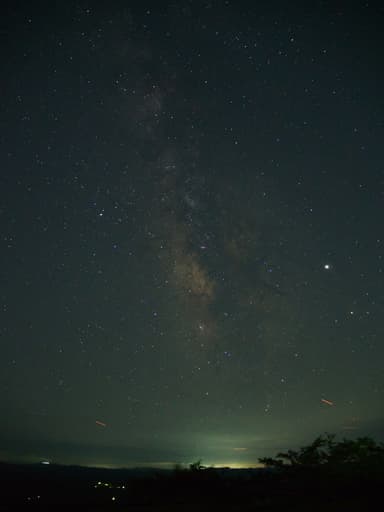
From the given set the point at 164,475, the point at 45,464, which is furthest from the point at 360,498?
the point at 45,464

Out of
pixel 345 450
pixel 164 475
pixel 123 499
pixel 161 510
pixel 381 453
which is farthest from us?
pixel 345 450

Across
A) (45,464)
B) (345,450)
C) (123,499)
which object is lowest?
(45,464)

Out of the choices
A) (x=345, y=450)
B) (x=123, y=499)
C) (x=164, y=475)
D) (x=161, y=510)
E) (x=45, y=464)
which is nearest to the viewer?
(x=161, y=510)

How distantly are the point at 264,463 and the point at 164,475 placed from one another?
13.5ft

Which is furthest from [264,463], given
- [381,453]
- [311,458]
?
[381,453]

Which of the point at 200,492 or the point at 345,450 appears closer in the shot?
the point at 200,492

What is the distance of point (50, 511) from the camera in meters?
5.27

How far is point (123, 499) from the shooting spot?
6.47 m

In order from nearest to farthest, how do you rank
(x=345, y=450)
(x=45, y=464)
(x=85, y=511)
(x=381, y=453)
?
(x=85, y=511) < (x=381, y=453) < (x=345, y=450) < (x=45, y=464)

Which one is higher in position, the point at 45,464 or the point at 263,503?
the point at 263,503

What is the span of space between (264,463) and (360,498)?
547 centimetres

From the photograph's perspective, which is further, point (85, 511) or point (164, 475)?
point (164, 475)

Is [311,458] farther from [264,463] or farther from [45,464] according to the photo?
[45,464]

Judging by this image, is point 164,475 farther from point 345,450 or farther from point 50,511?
point 345,450
